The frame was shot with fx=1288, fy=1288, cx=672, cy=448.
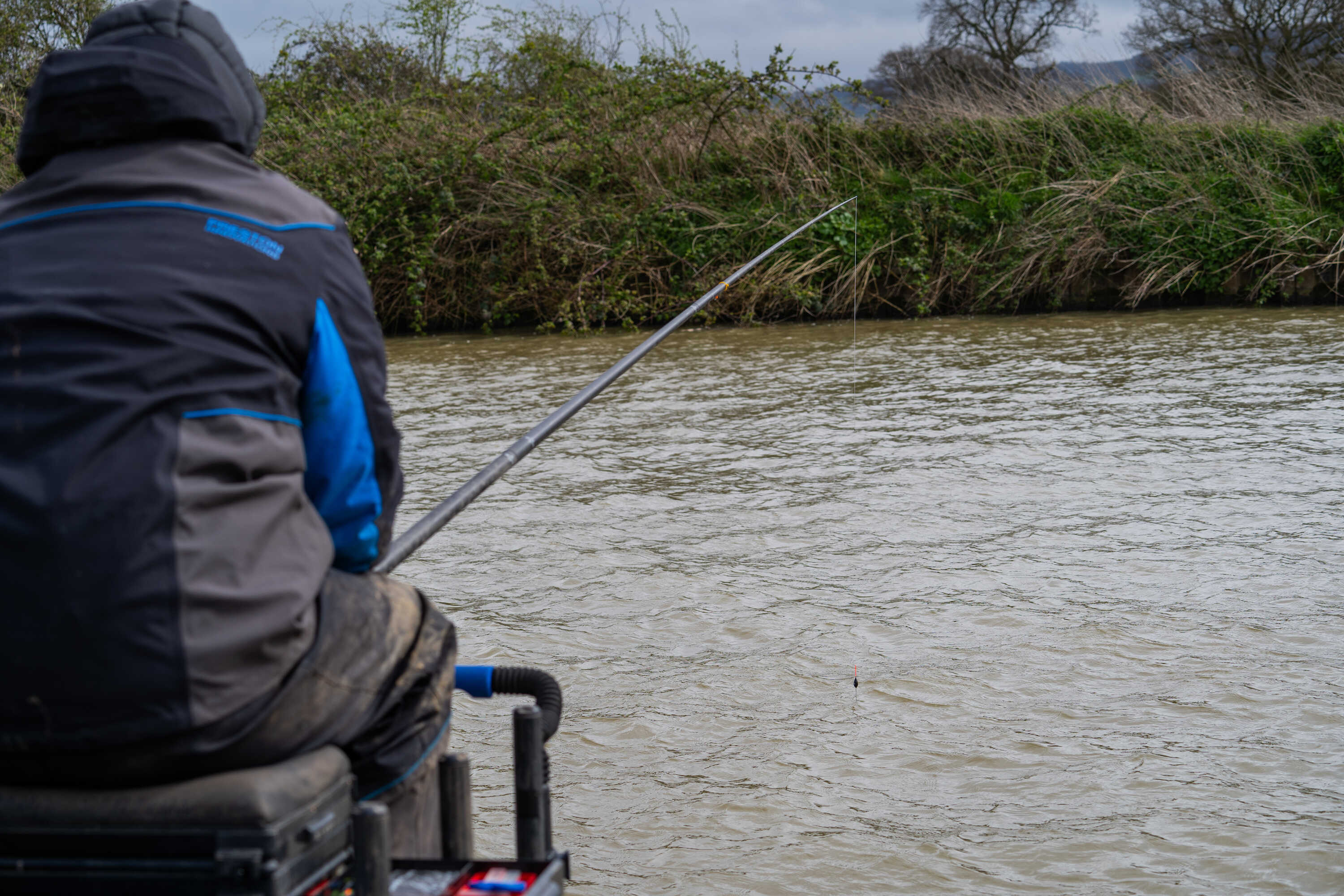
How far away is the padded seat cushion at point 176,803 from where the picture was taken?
55.9 inches

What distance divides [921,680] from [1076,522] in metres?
1.80

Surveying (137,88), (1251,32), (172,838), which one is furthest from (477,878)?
(1251,32)

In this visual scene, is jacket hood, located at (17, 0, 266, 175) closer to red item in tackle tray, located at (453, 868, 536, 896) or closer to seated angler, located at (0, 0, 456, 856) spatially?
seated angler, located at (0, 0, 456, 856)

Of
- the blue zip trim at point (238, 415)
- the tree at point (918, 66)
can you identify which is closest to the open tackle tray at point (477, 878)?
the blue zip trim at point (238, 415)

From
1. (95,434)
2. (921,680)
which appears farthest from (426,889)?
(921,680)

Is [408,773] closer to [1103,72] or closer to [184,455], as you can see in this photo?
[184,455]

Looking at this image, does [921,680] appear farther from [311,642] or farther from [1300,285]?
[1300,285]

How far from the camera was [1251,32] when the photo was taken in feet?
100

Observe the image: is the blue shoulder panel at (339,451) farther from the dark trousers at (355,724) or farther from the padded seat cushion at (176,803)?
the padded seat cushion at (176,803)

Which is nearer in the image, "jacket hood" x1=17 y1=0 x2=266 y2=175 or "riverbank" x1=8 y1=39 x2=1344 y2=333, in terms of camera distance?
"jacket hood" x1=17 y1=0 x2=266 y2=175

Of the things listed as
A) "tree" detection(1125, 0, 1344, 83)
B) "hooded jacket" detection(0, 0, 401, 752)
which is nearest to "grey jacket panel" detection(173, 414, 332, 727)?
"hooded jacket" detection(0, 0, 401, 752)

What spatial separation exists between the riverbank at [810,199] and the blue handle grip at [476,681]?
10.8 m

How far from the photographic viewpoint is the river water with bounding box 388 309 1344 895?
2.74 metres

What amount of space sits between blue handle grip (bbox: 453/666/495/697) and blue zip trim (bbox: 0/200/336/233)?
0.85 meters
